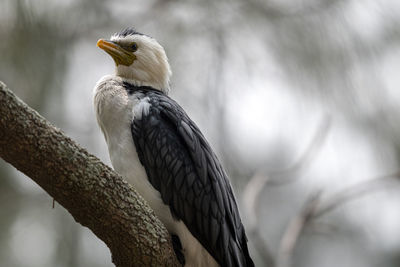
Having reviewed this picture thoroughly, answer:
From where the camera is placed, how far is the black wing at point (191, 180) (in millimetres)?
2939

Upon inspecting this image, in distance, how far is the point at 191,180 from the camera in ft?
9.89

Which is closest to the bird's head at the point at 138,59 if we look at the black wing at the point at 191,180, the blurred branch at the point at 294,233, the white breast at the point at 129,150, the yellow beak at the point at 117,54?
the yellow beak at the point at 117,54

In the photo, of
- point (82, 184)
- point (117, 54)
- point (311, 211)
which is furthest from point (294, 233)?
point (82, 184)

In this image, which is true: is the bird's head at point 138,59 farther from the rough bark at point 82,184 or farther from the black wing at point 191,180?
the rough bark at point 82,184

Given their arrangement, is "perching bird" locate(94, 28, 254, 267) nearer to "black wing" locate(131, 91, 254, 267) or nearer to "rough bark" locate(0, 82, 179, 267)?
"black wing" locate(131, 91, 254, 267)

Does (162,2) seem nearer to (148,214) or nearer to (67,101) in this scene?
(67,101)

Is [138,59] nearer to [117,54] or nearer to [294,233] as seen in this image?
[117,54]

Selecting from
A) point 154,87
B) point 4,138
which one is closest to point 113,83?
point 154,87

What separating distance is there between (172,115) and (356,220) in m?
3.85

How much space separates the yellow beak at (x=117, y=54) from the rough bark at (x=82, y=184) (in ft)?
5.03

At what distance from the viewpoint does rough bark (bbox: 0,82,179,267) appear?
2.16 meters

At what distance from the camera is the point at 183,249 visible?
2934 millimetres

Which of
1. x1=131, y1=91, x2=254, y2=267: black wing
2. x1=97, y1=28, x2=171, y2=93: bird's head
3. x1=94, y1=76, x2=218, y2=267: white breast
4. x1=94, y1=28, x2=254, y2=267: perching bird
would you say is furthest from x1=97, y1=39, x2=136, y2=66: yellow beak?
x1=131, y1=91, x2=254, y2=267: black wing

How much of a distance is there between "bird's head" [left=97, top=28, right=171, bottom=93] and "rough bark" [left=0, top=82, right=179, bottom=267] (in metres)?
1.43
